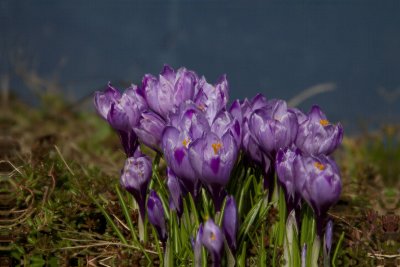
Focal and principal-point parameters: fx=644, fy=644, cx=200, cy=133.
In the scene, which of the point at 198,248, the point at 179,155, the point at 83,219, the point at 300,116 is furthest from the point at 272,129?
the point at 83,219

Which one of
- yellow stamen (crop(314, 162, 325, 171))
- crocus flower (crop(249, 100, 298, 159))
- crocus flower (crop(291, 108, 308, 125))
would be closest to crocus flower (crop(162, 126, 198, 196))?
crocus flower (crop(249, 100, 298, 159))

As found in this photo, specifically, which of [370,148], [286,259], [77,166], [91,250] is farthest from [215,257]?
[370,148]

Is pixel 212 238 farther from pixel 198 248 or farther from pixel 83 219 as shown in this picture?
pixel 83 219

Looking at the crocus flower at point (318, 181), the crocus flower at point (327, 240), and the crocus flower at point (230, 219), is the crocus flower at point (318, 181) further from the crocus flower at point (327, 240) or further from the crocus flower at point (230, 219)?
the crocus flower at point (230, 219)

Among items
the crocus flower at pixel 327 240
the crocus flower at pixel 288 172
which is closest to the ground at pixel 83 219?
the crocus flower at pixel 327 240

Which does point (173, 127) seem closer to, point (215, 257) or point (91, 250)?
point (215, 257)

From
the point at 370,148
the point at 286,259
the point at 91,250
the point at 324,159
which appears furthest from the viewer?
the point at 370,148

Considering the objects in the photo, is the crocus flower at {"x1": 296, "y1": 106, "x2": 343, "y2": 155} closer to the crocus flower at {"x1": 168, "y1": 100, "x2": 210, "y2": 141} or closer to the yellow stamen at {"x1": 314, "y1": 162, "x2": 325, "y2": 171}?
the yellow stamen at {"x1": 314, "y1": 162, "x2": 325, "y2": 171}
